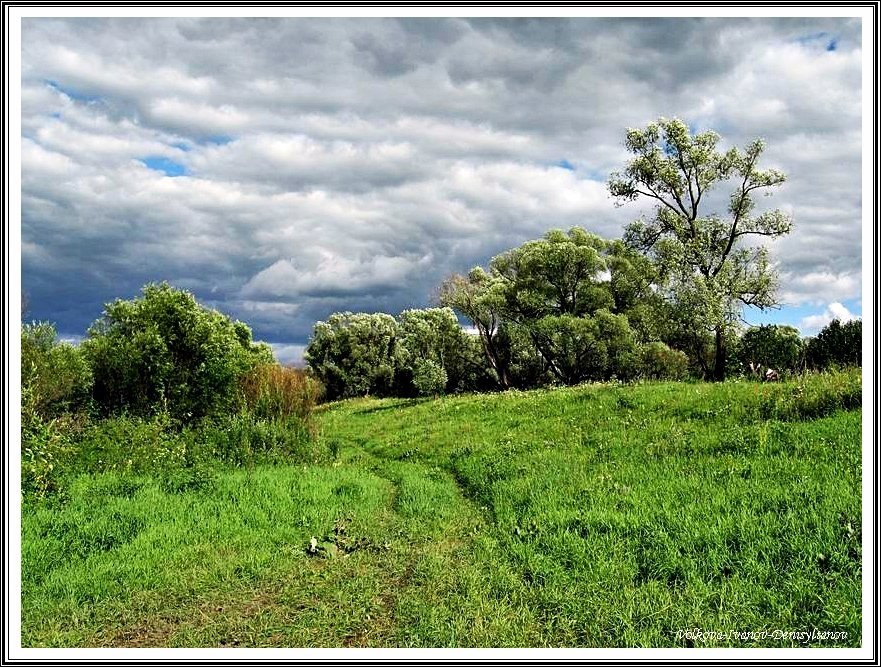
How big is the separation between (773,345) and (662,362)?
8.37m

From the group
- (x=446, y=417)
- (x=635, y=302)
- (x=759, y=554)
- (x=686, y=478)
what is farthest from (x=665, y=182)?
(x=759, y=554)

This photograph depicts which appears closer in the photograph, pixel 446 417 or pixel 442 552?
pixel 442 552

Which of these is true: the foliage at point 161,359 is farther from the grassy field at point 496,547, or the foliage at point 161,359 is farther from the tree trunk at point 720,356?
the tree trunk at point 720,356

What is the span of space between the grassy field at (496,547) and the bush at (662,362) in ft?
86.6

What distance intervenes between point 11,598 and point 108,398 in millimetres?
14973

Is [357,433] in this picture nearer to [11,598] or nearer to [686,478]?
[686,478]

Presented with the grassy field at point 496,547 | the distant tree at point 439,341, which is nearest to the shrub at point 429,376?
the distant tree at point 439,341

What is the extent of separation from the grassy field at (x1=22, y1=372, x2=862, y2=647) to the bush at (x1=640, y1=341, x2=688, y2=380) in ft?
86.6

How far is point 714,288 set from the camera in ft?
99.9

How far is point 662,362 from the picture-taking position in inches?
1722

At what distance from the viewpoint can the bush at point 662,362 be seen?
41.9 m

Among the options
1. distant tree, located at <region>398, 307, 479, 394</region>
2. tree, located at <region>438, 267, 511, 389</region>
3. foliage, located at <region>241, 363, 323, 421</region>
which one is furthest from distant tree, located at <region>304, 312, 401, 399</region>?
foliage, located at <region>241, 363, 323, 421</region>

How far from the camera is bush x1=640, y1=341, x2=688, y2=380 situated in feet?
137

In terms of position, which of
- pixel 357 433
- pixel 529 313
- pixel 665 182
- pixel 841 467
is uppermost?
pixel 665 182
